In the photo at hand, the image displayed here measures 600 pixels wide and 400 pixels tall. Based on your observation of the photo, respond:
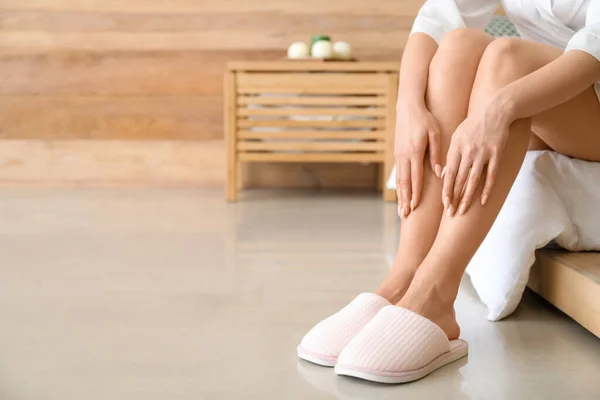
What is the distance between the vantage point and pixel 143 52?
3379mm

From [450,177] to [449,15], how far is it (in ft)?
1.44

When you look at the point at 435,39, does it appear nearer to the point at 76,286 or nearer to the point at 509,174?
the point at 509,174

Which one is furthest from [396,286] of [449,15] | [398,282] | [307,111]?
[307,111]

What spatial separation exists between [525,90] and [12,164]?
2803 millimetres

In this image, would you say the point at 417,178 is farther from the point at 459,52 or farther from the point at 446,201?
the point at 459,52

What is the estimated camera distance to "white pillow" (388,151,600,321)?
4.17ft

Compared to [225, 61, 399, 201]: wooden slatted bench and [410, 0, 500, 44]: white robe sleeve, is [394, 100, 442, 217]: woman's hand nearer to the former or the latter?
[410, 0, 500, 44]: white robe sleeve

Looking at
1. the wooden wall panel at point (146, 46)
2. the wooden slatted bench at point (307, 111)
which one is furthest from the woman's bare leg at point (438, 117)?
the wooden wall panel at point (146, 46)

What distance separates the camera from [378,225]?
2.37m

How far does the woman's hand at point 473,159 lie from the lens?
1.06 metres

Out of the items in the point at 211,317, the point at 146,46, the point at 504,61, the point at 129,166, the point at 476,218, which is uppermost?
the point at 504,61

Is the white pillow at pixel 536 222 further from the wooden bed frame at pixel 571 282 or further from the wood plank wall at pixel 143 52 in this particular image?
the wood plank wall at pixel 143 52

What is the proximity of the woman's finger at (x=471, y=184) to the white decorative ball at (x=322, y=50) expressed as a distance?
1.95m

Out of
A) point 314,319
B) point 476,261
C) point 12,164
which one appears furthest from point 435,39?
point 12,164
